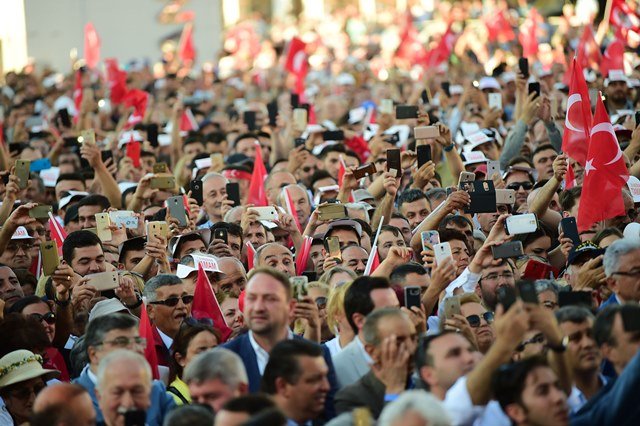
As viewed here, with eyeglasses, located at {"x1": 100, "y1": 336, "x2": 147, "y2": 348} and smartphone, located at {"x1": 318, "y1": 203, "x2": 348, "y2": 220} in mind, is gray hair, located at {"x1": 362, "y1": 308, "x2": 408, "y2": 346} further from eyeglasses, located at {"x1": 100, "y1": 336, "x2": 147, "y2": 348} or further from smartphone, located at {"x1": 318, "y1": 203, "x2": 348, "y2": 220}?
smartphone, located at {"x1": 318, "y1": 203, "x2": 348, "y2": 220}

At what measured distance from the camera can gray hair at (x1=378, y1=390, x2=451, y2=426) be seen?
5.43m

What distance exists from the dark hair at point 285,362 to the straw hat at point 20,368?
5.64 ft

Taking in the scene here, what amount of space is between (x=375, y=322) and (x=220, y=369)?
35.8 inches

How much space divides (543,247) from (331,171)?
4.27 metres

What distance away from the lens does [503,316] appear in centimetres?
627

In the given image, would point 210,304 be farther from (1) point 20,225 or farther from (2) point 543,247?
(2) point 543,247

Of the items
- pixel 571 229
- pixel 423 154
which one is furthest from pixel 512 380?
pixel 423 154

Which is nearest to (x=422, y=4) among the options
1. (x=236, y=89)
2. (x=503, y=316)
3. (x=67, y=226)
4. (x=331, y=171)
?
(x=236, y=89)

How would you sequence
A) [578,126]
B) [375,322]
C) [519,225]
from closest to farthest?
[375,322] < [519,225] < [578,126]

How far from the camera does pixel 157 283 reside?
29.6 ft

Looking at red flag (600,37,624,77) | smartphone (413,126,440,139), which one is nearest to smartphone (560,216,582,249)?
smartphone (413,126,440,139)

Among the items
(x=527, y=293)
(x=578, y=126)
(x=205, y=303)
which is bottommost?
(x=205, y=303)

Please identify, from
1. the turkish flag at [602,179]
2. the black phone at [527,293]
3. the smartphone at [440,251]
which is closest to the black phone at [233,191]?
the turkish flag at [602,179]

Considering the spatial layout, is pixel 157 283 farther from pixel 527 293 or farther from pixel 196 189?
pixel 527 293
